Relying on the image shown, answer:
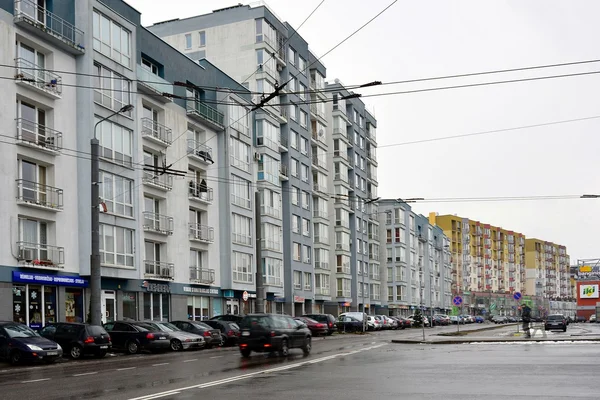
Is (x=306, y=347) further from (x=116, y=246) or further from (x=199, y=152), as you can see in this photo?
(x=199, y=152)

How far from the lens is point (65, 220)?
115 feet

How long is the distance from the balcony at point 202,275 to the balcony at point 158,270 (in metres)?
2.82

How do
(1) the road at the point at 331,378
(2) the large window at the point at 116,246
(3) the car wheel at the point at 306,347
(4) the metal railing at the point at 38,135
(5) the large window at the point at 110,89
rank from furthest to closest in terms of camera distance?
(5) the large window at the point at 110,89
(2) the large window at the point at 116,246
(4) the metal railing at the point at 38,135
(3) the car wheel at the point at 306,347
(1) the road at the point at 331,378


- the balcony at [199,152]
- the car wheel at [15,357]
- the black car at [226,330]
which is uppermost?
the balcony at [199,152]

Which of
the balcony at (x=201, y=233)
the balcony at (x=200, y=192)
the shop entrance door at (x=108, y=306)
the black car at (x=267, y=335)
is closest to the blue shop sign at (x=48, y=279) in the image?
the shop entrance door at (x=108, y=306)

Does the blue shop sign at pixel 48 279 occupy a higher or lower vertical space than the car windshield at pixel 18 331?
higher

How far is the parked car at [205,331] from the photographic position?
35.0 meters

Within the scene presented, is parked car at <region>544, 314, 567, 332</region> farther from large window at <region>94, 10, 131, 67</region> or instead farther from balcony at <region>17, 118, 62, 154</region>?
balcony at <region>17, 118, 62, 154</region>

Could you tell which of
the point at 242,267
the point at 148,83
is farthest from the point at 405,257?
the point at 148,83

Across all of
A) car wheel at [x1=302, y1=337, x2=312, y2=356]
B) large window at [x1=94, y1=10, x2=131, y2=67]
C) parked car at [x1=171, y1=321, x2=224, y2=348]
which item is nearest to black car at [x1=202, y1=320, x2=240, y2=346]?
parked car at [x1=171, y1=321, x2=224, y2=348]

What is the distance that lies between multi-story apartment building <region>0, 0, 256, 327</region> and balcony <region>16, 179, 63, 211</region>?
66 mm

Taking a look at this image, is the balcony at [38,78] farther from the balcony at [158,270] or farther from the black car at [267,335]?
the black car at [267,335]

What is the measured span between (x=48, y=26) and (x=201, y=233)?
723 inches

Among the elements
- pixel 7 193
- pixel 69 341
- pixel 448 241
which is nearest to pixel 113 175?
pixel 7 193
